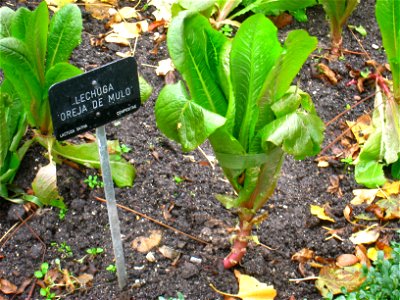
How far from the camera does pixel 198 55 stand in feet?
6.00

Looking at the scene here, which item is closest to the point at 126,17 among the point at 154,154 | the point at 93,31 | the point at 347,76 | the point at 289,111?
the point at 93,31

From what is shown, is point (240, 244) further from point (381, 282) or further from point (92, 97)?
point (92, 97)

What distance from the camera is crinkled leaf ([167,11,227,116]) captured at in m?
1.75

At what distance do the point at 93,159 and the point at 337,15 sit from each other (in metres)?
1.32

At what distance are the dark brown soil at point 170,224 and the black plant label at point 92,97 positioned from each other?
22.8 inches

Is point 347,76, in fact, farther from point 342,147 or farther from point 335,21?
point 342,147

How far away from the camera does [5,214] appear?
217 centimetres

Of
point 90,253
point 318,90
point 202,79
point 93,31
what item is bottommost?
point 90,253

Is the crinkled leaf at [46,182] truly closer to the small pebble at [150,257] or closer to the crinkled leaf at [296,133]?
the small pebble at [150,257]

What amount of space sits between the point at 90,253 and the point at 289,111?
838 mm

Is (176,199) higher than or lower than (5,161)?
lower

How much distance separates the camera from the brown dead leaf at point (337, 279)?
207 cm

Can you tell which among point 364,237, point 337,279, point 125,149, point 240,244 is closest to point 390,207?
point 364,237

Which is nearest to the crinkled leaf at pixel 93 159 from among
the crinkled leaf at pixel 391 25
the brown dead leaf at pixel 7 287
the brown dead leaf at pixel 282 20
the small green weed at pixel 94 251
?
the small green weed at pixel 94 251
